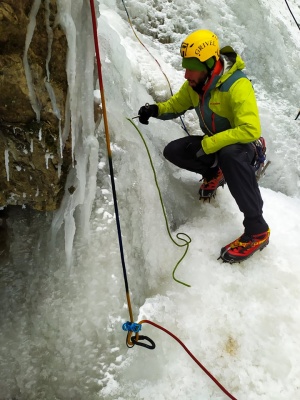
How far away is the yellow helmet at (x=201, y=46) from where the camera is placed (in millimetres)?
2191

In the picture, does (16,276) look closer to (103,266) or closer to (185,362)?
(103,266)

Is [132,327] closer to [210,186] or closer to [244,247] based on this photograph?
[244,247]

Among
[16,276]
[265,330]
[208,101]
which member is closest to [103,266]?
[16,276]

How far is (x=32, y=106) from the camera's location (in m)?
1.76

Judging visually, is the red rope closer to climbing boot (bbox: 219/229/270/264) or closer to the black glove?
climbing boot (bbox: 219/229/270/264)

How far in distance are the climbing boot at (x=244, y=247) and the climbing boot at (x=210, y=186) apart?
0.50m

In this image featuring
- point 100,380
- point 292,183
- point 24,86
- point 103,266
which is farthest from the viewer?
point 292,183

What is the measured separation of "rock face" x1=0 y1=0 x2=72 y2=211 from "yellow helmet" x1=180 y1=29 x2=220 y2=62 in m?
0.81

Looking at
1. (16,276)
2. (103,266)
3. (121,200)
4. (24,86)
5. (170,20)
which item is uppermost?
(24,86)

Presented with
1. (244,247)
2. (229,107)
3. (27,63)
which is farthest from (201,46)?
(244,247)

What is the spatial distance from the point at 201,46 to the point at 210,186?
109 centimetres

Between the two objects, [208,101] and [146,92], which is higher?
[208,101]

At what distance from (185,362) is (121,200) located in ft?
3.42

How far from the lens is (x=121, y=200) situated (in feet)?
7.93
